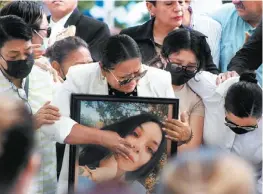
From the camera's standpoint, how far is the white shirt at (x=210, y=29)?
4188 mm

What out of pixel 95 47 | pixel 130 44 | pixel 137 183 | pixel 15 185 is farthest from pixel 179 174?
pixel 95 47

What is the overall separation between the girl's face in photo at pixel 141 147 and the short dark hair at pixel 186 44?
50 centimetres

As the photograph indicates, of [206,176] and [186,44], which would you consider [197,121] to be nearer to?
[186,44]

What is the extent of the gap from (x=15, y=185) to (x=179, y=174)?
0.41m

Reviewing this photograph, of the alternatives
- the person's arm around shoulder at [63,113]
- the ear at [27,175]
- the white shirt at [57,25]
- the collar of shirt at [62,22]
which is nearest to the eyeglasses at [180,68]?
the person's arm around shoulder at [63,113]

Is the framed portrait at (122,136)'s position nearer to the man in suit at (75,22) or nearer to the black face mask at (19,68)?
the black face mask at (19,68)

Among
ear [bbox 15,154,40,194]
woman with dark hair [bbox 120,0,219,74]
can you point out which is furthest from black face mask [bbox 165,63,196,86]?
ear [bbox 15,154,40,194]

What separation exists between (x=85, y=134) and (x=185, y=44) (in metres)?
0.73

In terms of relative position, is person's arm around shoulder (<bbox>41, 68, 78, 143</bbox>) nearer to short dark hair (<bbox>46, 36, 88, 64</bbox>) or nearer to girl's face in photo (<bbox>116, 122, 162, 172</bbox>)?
girl's face in photo (<bbox>116, 122, 162, 172</bbox>)

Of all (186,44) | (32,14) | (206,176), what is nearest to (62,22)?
(32,14)

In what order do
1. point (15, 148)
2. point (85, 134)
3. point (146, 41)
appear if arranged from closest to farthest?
1. point (15, 148)
2. point (85, 134)
3. point (146, 41)

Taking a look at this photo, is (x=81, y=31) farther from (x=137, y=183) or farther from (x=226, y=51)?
(x=137, y=183)

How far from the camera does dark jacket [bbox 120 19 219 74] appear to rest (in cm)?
379

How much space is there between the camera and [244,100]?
11.2ft
